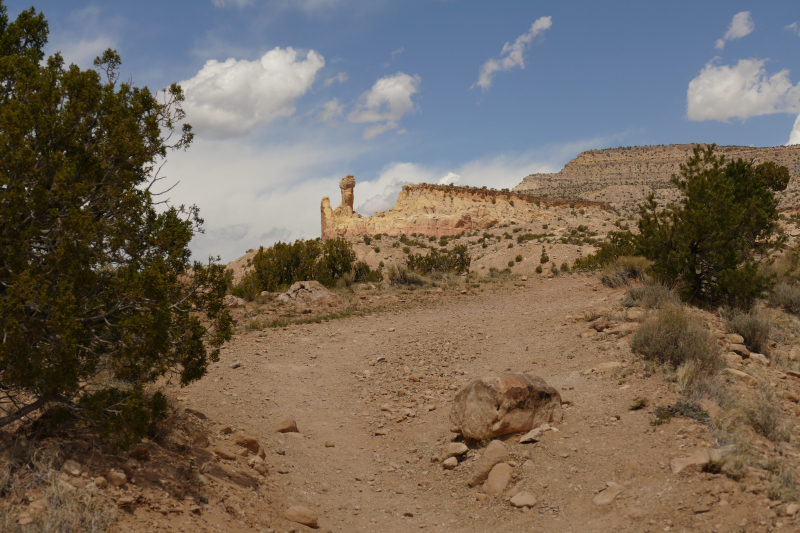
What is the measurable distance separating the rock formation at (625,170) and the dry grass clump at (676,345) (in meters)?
56.7

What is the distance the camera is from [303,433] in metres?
6.63

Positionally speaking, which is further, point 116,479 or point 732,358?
point 732,358

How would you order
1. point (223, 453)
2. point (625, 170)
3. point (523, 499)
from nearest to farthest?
point (523, 499)
point (223, 453)
point (625, 170)

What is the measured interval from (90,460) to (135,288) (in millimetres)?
1427

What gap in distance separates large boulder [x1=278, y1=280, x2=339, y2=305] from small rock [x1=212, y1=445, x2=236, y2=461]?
867cm

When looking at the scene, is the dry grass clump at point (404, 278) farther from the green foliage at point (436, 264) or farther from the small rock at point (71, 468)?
the small rock at point (71, 468)

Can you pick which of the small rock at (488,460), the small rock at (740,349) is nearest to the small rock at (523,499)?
the small rock at (488,460)

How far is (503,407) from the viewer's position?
18.3 ft

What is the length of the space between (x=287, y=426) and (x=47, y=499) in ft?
11.0

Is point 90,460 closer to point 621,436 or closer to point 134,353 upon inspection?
point 134,353

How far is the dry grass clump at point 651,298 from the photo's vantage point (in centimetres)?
963

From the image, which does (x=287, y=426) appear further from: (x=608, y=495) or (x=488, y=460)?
(x=608, y=495)

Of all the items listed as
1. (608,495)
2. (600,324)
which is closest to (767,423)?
(608,495)

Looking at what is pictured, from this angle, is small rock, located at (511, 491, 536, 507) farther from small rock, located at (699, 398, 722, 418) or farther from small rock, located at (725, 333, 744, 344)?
small rock, located at (725, 333, 744, 344)
